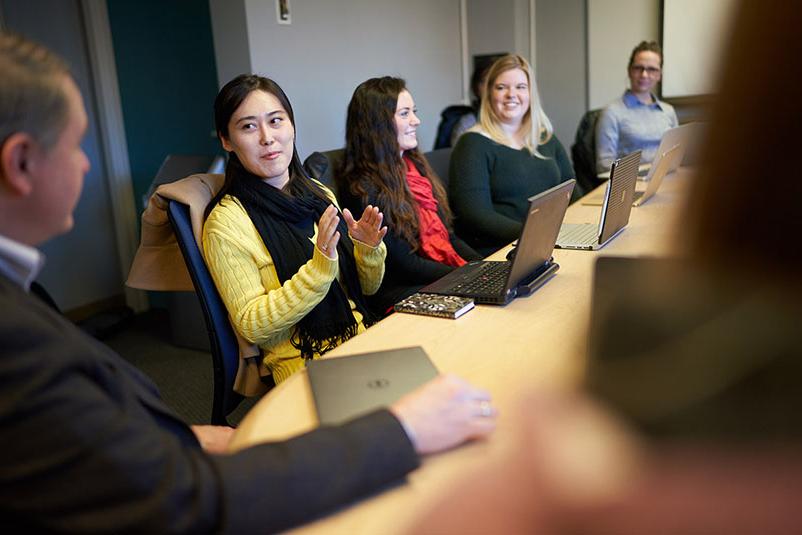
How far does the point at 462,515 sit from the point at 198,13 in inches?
131

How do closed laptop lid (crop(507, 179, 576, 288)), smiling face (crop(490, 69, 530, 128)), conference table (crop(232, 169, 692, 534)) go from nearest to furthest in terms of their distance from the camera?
conference table (crop(232, 169, 692, 534)) → closed laptop lid (crop(507, 179, 576, 288)) → smiling face (crop(490, 69, 530, 128))

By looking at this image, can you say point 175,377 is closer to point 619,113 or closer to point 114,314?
point 114,314

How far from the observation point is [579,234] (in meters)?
2.09

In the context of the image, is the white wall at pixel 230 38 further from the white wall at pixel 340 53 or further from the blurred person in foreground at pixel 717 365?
the blurred person in foreground at pixel 717 365

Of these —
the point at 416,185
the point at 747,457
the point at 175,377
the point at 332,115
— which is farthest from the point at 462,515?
the point at 332,115

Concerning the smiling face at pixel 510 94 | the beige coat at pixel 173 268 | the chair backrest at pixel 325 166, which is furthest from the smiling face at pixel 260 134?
the smiling face at pixel 510 94

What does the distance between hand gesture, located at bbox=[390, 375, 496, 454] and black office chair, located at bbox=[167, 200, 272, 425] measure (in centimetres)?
81

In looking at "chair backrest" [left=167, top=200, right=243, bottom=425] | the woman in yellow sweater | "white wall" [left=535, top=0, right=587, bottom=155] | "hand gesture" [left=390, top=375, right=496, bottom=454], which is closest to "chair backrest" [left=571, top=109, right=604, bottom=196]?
"white wall" [left=535, top=0, right=587, bottom=155]

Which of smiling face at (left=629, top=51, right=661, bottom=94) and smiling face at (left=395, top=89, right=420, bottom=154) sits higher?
smiling face at (left=629, top=51, right=661, bottom=94)

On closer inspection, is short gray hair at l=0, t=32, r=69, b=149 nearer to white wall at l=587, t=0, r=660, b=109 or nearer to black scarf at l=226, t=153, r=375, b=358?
black scarf at l=226, t=153, r=375, b=358

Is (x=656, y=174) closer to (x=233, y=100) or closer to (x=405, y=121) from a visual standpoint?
(x=405, y=121)

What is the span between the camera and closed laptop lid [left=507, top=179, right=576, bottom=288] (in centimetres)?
136

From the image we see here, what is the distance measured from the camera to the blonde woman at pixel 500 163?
2.58m

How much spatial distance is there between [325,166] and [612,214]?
913 mm
